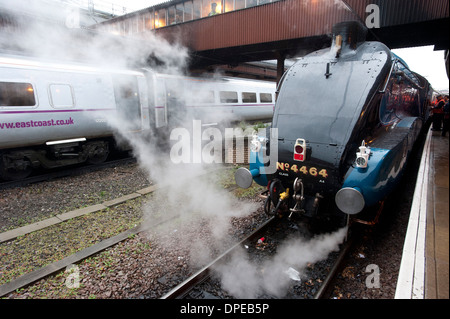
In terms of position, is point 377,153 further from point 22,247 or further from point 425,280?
point 22,247

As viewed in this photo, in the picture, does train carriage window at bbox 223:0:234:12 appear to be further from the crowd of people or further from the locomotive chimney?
the crowd of people

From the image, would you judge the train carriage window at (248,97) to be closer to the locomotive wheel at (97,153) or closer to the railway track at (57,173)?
the railway track at (57,173)

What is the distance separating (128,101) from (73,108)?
1685 millimetres

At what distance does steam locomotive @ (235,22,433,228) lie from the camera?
3.13m

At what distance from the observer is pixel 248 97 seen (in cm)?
1314

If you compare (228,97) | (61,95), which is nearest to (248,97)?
(228,97)

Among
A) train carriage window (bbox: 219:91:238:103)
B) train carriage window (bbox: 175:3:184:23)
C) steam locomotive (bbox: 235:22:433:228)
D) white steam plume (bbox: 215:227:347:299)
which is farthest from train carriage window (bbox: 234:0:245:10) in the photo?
white steam plume (bbox: 215:227:347:299)

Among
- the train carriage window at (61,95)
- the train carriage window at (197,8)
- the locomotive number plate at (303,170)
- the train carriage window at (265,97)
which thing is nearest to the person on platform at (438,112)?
the train carriage window at (265,97)

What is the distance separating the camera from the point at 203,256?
349 centimetres

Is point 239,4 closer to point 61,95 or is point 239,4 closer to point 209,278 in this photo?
point 61,95

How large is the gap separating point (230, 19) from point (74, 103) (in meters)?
6.22

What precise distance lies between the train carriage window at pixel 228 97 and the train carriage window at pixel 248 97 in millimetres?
654

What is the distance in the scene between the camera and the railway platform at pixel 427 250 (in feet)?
4.28
